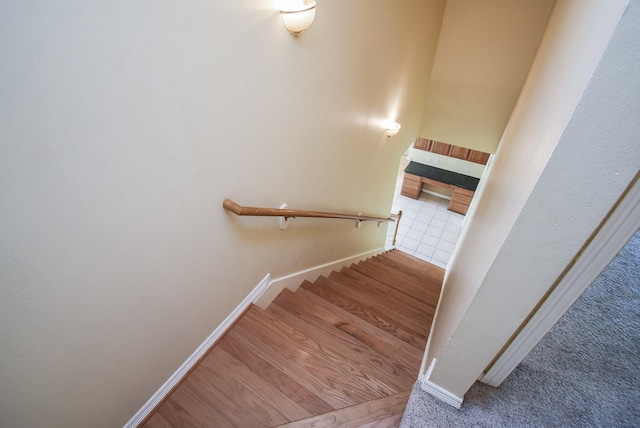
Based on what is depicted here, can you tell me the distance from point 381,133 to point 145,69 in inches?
106

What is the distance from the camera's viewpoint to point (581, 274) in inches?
31.7

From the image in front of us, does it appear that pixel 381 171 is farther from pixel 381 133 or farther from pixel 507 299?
pixel 507 299

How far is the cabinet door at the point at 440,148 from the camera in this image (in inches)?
266

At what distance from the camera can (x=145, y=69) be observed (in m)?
0.85

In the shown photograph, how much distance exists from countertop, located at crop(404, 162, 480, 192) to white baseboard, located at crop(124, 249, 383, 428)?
4878 mm

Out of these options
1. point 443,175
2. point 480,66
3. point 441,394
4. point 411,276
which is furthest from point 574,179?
point 443,175

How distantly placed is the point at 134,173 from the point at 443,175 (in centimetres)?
702

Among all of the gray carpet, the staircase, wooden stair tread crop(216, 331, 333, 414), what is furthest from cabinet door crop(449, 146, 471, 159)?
wooden stair tread crop(216, 331, 333, 414)

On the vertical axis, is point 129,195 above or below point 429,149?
above

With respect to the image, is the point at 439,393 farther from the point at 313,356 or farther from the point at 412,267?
the point at 412,267

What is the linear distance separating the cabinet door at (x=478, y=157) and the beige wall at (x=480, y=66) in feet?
6.99

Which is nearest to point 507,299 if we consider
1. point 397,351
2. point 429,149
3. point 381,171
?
point 397,351

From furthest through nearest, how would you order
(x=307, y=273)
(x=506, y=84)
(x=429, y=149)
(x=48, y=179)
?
1. (x=429, y=149)
2. (x=506, y=84)
3. (x=307, y=273)
4. (x=48, y=179)

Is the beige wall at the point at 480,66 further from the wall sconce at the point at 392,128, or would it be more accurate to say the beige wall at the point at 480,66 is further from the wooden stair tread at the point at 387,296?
the wooden stair tread at the point at 387,296
